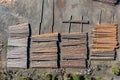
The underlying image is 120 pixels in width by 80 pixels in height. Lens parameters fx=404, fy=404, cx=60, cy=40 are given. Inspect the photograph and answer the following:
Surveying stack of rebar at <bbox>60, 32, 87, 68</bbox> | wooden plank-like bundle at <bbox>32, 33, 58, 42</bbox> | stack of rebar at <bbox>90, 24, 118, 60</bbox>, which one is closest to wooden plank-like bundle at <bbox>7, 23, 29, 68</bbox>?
wooden plank-like bundle at <bbox>32, 33, 58, 42</bbox>

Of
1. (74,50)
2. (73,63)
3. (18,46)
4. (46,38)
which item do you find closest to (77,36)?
(74,50)

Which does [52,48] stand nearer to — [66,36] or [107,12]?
[66,36]

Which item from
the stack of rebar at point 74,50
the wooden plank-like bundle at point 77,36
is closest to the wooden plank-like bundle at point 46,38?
the stack of rebar at point 74,50

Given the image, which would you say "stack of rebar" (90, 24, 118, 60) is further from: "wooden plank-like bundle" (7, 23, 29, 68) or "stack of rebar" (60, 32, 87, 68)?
"wooden plank-like bundle" (7, 23, 29, 68)

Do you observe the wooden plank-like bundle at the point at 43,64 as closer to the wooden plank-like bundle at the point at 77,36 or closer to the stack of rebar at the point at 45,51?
the stack of rebar at the point at 45,51

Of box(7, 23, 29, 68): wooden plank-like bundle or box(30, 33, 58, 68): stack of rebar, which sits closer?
box(30, 33, 58, 68): stack of rebar

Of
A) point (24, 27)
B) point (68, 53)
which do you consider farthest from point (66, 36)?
point (24, 27)
